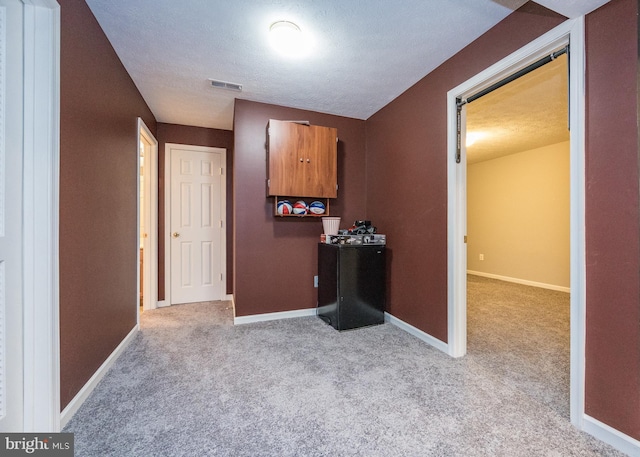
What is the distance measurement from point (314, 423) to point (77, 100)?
2197 mm

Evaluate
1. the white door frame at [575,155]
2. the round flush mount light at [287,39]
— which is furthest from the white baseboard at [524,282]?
the round flush mount light at [287,39]

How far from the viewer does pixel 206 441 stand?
1266mm

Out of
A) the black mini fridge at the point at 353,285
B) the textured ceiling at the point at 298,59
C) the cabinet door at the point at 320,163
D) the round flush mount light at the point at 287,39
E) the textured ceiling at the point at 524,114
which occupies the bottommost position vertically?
the black mini fridge at the point at 353,285

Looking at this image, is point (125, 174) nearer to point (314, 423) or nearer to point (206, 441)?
point (206, 441)

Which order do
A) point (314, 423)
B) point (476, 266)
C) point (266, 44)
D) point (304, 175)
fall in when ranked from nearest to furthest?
point (314, 423), point (266, 44), point (304, 175), point (476, 266)

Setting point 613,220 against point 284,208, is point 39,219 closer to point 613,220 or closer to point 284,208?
point 284,208

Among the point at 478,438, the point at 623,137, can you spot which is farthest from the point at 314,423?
the point at 623,137

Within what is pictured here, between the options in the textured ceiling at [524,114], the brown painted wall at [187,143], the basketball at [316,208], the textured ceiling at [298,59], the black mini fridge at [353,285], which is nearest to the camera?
the textured ceiling at [298,59]

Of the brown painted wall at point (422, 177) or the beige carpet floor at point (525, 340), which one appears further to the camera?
the brown painted wall at point (422, 177)

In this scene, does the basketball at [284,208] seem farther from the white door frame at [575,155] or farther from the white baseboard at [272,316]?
the white door frame at [575,155]

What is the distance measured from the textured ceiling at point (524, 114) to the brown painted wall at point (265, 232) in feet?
5.67

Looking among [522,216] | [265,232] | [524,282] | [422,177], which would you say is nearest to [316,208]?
[265,232]

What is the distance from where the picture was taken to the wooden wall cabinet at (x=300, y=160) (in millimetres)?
2736

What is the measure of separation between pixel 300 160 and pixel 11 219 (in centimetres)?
211
